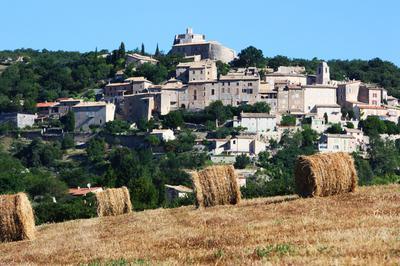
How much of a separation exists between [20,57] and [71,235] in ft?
447

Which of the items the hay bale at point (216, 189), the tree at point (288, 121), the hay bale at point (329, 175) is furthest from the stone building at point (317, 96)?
the hay bale at point (329, 175)

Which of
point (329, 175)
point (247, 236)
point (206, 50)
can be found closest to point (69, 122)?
point (206, 50)

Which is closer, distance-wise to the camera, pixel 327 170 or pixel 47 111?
pixel 327 170

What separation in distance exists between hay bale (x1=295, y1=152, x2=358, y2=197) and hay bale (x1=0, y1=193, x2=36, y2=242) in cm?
489

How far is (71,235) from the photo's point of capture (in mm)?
16328

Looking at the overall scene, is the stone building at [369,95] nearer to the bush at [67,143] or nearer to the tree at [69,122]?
the tree at [69,122]

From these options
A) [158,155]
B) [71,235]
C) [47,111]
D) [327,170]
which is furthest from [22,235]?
[47,111]

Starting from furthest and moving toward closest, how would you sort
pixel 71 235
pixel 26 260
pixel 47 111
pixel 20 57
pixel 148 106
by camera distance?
1. pixel 20 57
2. pixel 47 111
3. pixel 148 106
4. pixel 71 235
5. pixel 26 260

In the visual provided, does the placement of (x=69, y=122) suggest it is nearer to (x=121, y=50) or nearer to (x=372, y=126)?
(x=121, y=50)

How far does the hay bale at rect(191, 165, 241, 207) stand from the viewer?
18453 mm

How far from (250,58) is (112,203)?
96.8 m

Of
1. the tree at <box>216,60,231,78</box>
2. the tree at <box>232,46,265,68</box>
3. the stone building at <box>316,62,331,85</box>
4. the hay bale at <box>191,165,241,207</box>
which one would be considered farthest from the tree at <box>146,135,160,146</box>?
the hay bale at <box>191,165,241,207</box>

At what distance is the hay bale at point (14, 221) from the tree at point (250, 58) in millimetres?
100845

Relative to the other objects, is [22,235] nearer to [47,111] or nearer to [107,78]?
[47,111]
